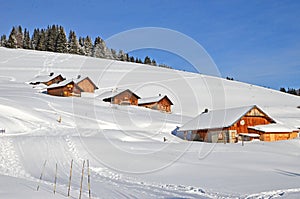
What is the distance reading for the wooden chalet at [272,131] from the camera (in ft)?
129

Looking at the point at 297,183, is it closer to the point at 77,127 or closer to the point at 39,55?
the point at 77,127

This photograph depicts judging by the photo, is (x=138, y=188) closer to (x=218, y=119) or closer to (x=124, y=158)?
(x=124, y=158)

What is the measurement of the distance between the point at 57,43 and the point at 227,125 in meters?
83.8

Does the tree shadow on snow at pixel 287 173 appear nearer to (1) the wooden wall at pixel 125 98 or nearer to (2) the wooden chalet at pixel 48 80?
(1) the wooden wall at pixel 125 98

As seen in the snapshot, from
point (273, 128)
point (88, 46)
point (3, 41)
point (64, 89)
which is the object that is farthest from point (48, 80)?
point (3, 41)

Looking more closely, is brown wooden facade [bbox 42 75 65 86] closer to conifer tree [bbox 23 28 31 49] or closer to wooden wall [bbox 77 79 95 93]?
wooden wall [bbox 77 79 95 93]

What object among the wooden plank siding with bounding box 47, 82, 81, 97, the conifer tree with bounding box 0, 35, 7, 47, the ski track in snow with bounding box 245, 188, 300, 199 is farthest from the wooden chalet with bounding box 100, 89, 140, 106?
the conifer tree with bounding box 0, 35, 7, 47

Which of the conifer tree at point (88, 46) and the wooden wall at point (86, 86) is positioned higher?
the conifer tree at point (88, 46)

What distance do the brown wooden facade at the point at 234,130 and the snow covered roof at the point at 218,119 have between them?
0.37m

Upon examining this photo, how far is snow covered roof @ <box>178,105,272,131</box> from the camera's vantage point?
131ft

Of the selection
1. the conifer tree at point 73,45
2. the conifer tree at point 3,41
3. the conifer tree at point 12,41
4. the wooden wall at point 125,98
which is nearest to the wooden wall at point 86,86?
the wooden wall at point 125,98

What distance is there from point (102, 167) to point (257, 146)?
1649 cm

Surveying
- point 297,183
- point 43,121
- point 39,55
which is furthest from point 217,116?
point 39,55

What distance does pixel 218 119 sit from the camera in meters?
42.2
